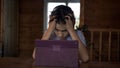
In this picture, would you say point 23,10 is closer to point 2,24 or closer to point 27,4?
point 27,4

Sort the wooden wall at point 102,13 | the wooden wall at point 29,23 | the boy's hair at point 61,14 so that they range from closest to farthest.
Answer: the boy's hair at point 61,14 < the wooden wall at point 102,13 < the wooden wall at point 29,23

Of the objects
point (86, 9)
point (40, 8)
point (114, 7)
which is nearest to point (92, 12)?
point (86, 9)

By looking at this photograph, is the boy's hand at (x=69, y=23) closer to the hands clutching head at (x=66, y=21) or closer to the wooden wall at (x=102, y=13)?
the hands clutching head at (x=66, y=21)

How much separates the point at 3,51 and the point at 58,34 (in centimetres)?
461

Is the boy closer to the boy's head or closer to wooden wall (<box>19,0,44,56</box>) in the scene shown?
the boy's head

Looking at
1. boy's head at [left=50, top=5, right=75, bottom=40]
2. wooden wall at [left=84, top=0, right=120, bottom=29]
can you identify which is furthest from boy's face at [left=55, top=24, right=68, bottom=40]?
wooden wall at [left=84, top=0, right=120, bottom=29]

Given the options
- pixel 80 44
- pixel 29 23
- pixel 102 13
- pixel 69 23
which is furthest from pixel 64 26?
pixel 29 23

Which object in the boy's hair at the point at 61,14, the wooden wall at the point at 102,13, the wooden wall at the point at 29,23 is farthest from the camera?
the wooden wall at the point at 29,23

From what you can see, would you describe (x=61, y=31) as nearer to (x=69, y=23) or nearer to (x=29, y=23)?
(x=69, y=23)

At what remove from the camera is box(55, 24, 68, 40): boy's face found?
1.77m

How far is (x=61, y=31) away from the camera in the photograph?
181cm

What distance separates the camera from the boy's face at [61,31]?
1768mm

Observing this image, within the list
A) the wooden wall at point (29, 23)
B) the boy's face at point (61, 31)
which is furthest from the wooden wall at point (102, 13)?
the boy's face at point (61, 31)

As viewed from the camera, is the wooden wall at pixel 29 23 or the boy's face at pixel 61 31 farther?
the wooden wall at pixel 29 23
